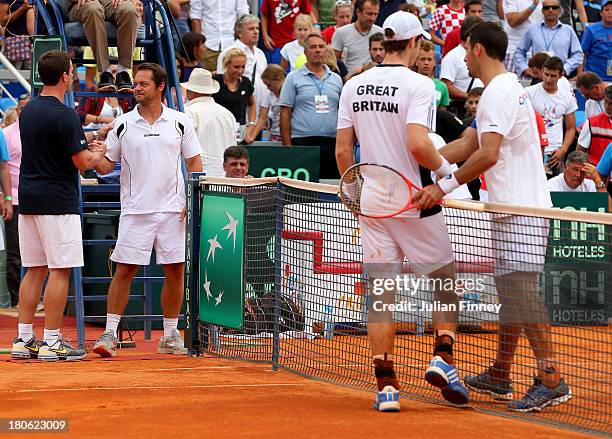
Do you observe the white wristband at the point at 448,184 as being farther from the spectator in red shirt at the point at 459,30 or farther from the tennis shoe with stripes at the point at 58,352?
the spectator in red shirt at the point at 459,30

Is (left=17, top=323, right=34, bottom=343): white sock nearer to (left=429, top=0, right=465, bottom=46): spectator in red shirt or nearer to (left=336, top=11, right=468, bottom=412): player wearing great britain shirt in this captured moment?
(left=336, top=11, right=468, bottom=412): player wearing great britain shirt

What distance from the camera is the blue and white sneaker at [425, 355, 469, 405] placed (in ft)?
25.5

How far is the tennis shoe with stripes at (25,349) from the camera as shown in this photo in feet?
36.8

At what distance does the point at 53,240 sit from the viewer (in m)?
11.0

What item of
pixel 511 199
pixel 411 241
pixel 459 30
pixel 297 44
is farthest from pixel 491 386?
pixel 459 30

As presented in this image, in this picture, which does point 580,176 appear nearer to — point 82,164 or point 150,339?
point 150,339

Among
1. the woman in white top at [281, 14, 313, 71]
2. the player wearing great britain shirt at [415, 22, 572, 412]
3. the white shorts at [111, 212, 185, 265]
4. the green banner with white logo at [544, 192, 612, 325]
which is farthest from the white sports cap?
the woman in white top at [281, 14, 313, 71]

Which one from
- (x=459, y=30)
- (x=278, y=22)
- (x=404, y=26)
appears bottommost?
(x=404, y=26)

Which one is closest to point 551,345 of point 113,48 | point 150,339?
point 150,339

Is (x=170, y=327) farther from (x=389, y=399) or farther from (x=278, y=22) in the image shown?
(x=278, y=22)

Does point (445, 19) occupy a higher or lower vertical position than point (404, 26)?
higher

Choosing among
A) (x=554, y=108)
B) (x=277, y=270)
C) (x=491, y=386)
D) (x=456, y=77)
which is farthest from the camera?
(x=456, y=77)

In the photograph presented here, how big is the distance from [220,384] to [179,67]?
852cm

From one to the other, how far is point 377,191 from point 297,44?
10.5 meters
